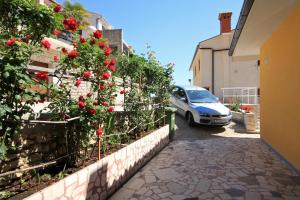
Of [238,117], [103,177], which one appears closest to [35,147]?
[103,177]

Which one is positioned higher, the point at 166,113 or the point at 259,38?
the point at 259,38

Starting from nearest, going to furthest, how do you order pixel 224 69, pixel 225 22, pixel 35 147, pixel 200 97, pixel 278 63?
pixel 35 147
pixel 278 63
pixel 200 97
pixel 224 69
pixel 225 22

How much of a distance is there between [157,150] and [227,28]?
16.9m

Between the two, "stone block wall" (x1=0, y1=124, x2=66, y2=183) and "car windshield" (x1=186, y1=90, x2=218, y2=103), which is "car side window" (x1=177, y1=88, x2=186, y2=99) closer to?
"car windshield" (x1=186, y1=90, x2=218, y2=103)

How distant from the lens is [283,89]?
21.4 ft

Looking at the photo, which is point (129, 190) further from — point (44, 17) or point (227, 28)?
point (227, 28)

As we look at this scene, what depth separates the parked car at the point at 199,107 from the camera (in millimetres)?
10062

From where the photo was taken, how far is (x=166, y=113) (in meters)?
9.30

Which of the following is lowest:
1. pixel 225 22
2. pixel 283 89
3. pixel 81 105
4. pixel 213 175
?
pixel 213 175

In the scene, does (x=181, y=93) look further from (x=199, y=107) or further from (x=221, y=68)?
A: (x=221, y=68)

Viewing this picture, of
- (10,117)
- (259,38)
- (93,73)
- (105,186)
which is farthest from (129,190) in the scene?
(259,38)

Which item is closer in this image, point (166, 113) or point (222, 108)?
point (166, 113)

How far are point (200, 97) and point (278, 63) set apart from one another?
485 centimetres

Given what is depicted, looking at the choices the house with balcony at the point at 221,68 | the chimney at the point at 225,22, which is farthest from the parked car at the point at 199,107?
the chimney at the point at 225,22
